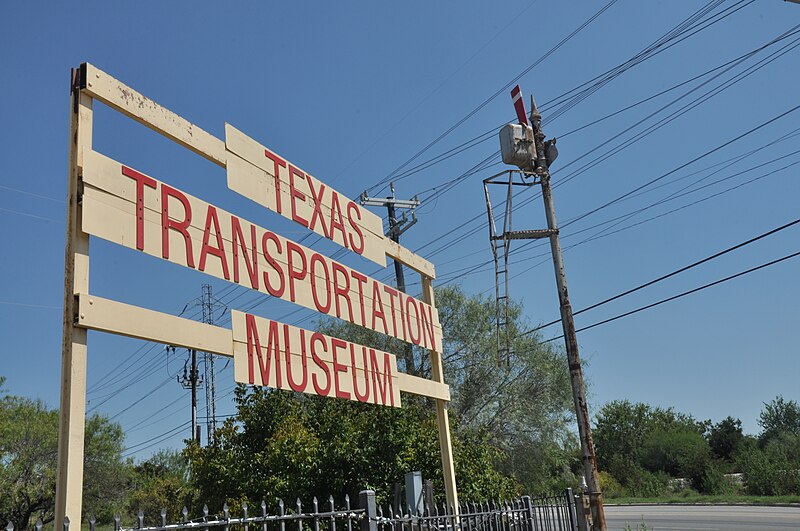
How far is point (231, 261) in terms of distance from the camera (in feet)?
18.5

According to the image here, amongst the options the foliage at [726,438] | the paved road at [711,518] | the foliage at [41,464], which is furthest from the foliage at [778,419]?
the foliage at [41,464]

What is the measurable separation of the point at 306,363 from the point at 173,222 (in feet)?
5.92

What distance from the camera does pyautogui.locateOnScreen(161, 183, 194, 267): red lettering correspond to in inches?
198

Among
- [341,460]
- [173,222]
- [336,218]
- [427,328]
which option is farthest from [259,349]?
[341,460]

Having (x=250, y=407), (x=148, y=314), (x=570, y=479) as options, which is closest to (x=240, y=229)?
(x=148, y=314)

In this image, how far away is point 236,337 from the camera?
5.48 m

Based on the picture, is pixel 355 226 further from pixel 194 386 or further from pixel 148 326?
pixel 194 386

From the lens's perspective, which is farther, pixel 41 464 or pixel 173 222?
pixel 41 464

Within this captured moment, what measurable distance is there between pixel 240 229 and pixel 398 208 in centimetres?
2002

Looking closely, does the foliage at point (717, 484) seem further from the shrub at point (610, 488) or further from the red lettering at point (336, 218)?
the red lettering at point (336, 218)

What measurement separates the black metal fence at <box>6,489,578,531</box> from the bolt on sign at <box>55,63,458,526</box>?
60 cm

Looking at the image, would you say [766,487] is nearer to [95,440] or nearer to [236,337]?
[95,440]

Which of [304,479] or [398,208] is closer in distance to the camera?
[304,479]

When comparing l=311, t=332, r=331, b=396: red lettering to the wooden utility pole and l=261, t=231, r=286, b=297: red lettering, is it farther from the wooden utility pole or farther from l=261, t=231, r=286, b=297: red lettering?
the wooden utility pole
